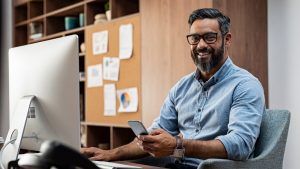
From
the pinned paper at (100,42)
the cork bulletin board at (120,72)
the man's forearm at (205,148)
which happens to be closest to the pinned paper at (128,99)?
the cork bulletin board at (120,72)

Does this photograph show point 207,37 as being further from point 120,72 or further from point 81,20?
point 81,20

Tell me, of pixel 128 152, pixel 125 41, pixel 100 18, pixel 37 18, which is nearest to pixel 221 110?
pixel 128 152

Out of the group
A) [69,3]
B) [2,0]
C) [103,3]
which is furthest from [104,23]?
[2,0]

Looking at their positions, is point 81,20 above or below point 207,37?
above

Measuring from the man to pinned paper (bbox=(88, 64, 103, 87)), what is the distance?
5.79ft

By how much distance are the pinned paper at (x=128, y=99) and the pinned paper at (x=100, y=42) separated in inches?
17.6

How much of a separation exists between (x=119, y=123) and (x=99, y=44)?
2.48 ft

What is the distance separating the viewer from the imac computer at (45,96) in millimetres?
1540

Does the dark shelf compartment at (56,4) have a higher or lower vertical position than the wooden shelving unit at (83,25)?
higher

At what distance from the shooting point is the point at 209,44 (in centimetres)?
211

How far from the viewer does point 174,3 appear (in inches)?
125

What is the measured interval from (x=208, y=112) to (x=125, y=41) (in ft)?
5.82

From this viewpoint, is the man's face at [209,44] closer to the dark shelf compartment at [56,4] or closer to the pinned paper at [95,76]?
the pinned paper at [95,76]

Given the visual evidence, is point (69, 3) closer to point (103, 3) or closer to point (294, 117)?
point (103, 3)
